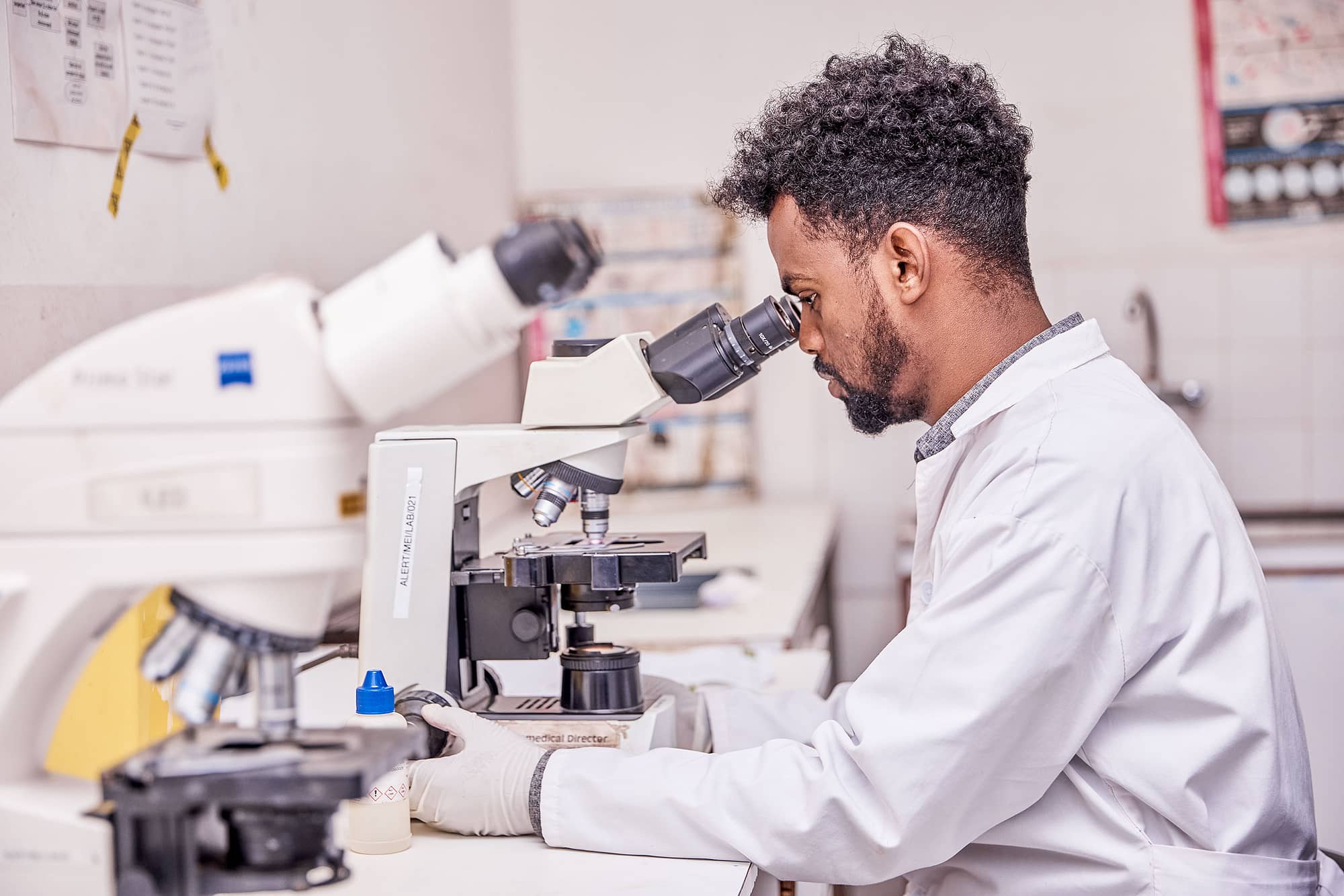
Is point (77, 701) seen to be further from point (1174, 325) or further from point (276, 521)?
point (1174, 325)

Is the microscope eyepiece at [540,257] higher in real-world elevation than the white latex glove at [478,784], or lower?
higher

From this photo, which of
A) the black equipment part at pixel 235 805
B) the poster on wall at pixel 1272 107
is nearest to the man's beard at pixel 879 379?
the black equipment part at pixel 235 805

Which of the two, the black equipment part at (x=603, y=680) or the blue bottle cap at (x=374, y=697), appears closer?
the blue bottle cap at (x=374, y=697)

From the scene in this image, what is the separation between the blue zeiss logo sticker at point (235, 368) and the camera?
2.68 ft

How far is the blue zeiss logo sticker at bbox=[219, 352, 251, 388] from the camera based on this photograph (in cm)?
82

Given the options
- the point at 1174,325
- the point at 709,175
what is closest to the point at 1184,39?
the point at 1174,325

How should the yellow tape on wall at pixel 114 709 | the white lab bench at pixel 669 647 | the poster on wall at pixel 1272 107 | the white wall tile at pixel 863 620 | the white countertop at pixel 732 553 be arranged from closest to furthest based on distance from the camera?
1. the yellow tape on wall at pixel 114 709
2. the white lab bench at pixel 669 647
3. the white countertop at pixel 732 553
4. the poster on wall at pixel 1272 107
5. the white wall tile at pixel 863 620

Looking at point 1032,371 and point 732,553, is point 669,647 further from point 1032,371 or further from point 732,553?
point 1032,371

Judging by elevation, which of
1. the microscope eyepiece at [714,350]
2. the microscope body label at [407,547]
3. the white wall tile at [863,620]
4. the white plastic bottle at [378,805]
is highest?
the microscope eyepiece at [714,350]

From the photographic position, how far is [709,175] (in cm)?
386

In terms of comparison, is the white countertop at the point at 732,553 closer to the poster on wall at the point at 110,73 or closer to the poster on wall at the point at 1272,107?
the poster on wall at the point at 110,73

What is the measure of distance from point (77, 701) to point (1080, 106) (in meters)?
3.35

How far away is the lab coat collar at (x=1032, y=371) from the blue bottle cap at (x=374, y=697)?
67 centimetres

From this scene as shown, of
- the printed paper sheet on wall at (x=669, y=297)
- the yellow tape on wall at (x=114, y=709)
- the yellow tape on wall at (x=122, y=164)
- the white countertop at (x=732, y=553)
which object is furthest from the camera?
the printed paper sheet on wall at (x=669, y=297)
